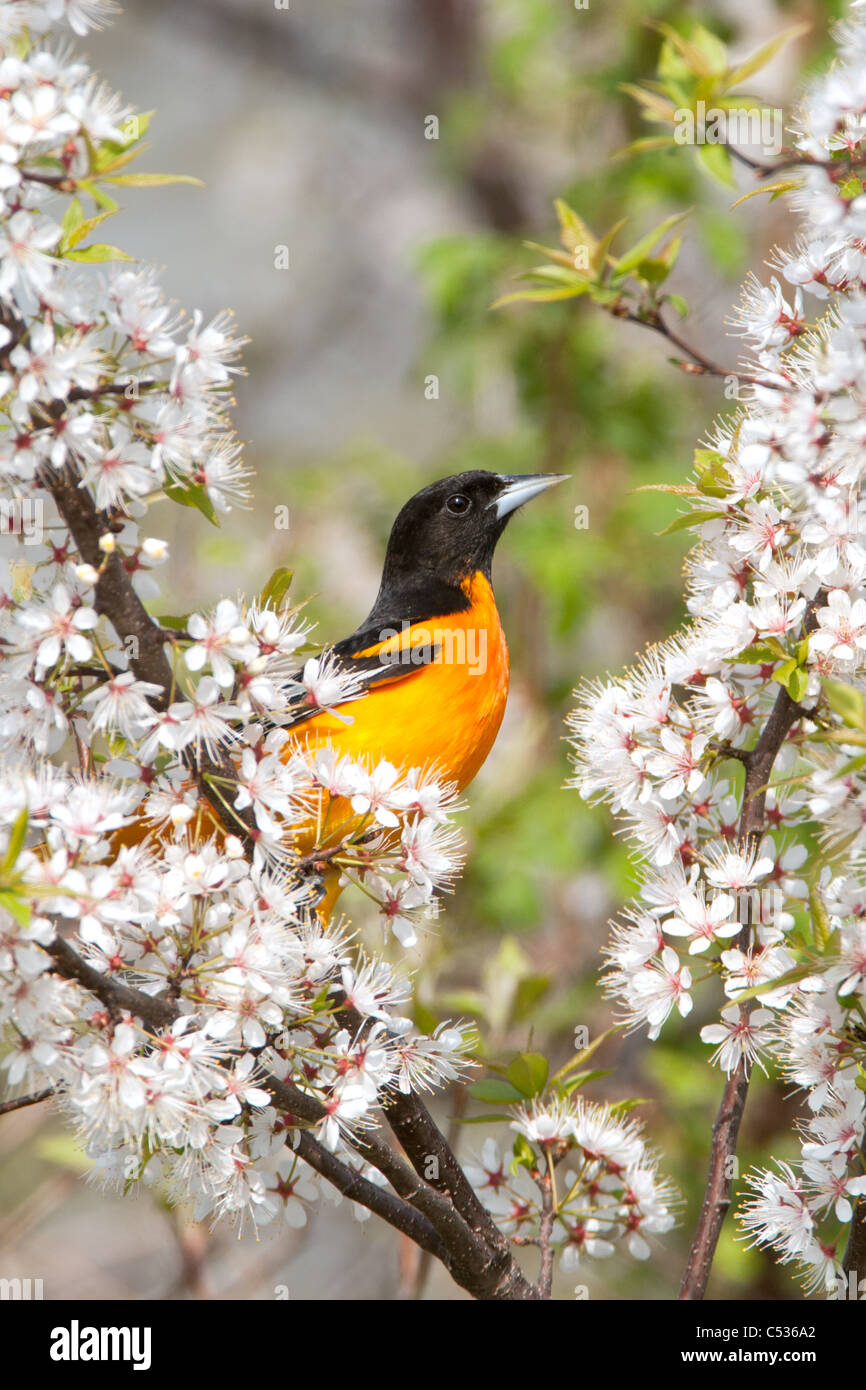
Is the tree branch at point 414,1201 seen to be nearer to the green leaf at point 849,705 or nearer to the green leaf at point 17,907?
the green leaf at point 17,907

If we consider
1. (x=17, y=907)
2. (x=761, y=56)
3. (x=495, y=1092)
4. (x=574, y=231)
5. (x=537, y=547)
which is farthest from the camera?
(x=537, y=547)

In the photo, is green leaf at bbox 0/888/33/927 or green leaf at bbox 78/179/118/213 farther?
green leaf at bbox 78/179/118/213

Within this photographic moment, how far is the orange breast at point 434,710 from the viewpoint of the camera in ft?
11.4

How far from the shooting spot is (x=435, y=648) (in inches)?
147

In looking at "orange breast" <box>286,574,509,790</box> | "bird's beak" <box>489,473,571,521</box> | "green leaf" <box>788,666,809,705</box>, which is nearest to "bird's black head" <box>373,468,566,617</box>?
"bird's beak" <box>489,473,571,521</box>

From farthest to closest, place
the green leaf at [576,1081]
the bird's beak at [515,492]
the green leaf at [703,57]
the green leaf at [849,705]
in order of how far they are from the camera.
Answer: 1. the bird's beak at [515,492]
2. the green leaf at [576,1081]
3. the green leaf at [703,57]
4. the green leaf at [849,705]

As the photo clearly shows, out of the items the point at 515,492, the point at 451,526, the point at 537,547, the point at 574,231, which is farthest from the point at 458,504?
the point at 574,231

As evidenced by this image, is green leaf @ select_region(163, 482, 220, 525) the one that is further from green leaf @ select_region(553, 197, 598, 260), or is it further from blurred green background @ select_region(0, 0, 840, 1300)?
blurred green background @ select_region(0, 0, 840, 1300)

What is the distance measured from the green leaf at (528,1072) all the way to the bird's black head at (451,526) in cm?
196

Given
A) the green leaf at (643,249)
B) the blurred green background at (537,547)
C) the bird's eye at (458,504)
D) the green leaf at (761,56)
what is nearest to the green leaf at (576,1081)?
the blurred green background at (537,547)

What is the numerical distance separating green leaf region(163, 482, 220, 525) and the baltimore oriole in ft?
3.21

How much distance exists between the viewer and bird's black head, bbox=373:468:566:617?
4168 mm

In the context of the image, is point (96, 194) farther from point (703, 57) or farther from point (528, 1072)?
point (528, 1072)

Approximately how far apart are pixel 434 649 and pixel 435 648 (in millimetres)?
11
